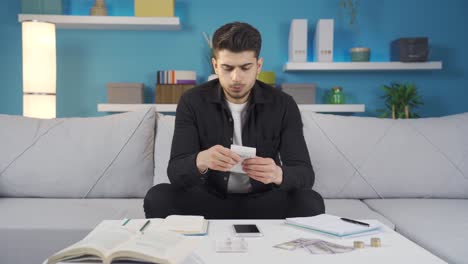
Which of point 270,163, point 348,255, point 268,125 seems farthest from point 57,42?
point 348,255

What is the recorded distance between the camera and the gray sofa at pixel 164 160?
2.22 m

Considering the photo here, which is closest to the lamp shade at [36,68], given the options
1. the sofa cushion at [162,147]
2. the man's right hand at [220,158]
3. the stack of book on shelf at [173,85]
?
the stack of book on shelf at [173,85]

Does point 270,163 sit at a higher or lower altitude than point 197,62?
lower

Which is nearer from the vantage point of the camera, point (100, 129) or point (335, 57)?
point (100, 129)

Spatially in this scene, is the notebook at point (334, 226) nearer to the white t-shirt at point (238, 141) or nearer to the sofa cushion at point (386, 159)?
the white t-shirt at point (238, 141)

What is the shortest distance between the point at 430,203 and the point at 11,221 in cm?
174

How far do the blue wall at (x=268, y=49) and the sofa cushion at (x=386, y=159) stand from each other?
4.38 feet

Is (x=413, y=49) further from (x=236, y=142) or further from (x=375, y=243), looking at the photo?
(x=375, y=243)

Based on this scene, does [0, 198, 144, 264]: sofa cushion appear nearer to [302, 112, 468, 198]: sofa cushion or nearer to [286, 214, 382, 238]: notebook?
[286, 214, 382, 238]: notebook

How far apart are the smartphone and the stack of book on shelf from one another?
2.20 meters

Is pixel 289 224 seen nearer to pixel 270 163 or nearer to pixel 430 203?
pixel 270 163

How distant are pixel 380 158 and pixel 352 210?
16.5 inches

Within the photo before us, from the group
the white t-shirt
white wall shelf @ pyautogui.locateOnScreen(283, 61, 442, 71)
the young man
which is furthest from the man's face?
white wall shelf @ pyautogui.locateOnScreen(283, 61, 442, 71)

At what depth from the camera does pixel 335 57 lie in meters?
3.71
